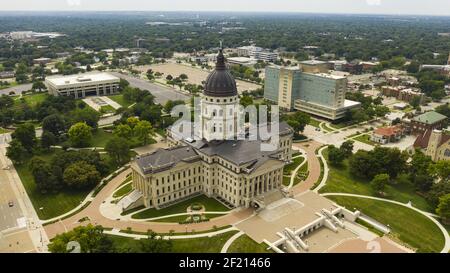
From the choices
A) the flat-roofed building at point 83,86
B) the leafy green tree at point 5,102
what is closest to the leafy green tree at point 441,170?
the flat-roofed building at point 83,86

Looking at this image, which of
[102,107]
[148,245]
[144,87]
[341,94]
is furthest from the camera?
[144,87]

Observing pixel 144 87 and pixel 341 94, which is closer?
pixel 341 94

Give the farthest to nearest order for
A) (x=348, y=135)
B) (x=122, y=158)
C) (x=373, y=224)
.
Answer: (x=348, y=135) < (x=122, y=158) < (x=373, y=224)

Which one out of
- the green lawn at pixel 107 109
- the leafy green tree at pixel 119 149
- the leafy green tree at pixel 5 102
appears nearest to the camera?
the leafy green tree at pixel 119 149

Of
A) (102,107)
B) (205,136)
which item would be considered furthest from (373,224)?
(102,107)

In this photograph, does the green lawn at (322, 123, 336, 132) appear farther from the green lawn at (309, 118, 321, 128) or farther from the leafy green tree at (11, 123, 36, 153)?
the leafy green tree at (11, 123, 36, 153)

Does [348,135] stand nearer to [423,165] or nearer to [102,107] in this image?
[423,165]

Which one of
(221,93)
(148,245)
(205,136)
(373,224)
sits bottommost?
(373,224)

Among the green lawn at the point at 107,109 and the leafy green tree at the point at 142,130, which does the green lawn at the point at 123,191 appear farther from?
the green lawn at the point at 107,109
